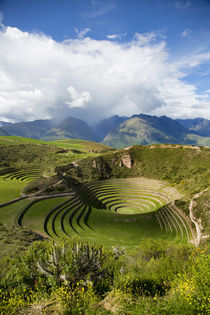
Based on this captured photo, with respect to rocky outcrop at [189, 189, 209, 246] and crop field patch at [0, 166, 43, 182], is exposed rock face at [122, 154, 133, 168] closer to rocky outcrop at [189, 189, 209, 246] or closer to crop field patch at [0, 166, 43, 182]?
rocky outcrop at [189, 189, 209, 246]

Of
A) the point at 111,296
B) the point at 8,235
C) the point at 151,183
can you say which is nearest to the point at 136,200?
the point at 151,183

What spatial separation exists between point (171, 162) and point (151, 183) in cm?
1581

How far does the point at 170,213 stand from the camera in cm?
4506

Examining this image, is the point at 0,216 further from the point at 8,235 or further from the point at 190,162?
the point at 190,162

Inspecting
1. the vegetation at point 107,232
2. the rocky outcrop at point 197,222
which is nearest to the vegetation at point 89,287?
the vegetation at point 107,232

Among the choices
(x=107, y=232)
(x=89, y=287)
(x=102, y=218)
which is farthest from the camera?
(x=102, y=218)

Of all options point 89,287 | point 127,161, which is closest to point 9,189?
point 89,287

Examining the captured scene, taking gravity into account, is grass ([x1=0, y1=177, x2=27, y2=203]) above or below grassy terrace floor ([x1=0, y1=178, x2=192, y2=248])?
above

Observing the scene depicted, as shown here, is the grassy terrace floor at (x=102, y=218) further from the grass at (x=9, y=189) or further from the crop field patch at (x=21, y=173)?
the crop field patch at (x=21, y=173)

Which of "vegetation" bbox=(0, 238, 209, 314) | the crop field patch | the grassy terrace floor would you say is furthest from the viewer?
the crop field patch

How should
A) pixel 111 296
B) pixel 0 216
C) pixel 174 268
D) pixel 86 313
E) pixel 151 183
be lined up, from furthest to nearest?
pixel 151 183 < pixel 0 216 < pixel 174 268 < pixel 111 296 < pixel 86 313

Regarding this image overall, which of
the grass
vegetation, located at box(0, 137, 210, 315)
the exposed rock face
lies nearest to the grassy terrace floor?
vegetation, located at box(0, 137, 210, 315)

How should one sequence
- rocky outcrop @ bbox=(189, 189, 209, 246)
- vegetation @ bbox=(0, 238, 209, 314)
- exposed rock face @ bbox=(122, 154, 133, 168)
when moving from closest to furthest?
vegetation @ bbox=(0, 238, 209, 314) < rocky outcrop @ bbox=(189, 189, 209, 246) < exposed rock face @ bbox=(122, 154, 133, 168)

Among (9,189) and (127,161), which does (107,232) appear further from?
(127,161)
